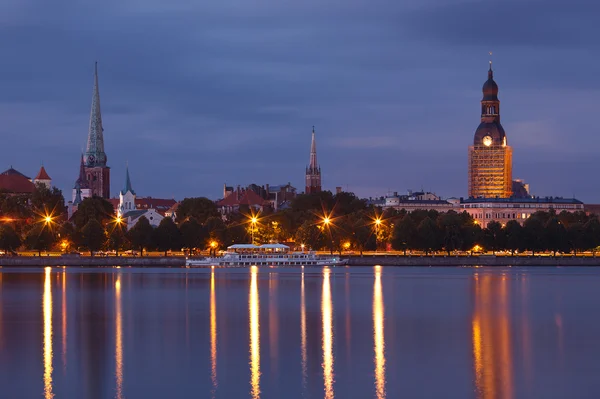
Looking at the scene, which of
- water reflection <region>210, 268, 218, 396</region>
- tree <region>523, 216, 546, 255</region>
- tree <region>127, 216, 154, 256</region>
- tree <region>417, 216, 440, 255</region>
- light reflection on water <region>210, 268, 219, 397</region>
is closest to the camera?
light reflection on water <region>210, 268, 219, 397</region>

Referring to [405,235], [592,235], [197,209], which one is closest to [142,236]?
[405,235]

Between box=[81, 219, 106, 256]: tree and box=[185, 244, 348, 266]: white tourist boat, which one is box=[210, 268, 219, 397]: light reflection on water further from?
box=[81, 219, 106, 256]: tree

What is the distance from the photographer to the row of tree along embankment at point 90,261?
123 m

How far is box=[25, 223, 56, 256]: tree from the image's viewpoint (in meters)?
133

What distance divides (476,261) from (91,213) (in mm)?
50251

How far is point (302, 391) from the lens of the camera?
35.7 metres

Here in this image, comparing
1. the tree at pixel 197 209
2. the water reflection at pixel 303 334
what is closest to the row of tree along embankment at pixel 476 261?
the water reflection at pixel 303 334

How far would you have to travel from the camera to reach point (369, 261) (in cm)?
12188

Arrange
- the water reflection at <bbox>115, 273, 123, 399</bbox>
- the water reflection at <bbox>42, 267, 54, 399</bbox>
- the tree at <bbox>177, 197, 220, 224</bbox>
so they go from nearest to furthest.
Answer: the water reflection at <bbox>42, 267, 54, 399</bbox>
the water reflection at <bbox>115, 273, 123, 399</bbox>
the tree at <bbox>177, 197, 220, 224</bbox>

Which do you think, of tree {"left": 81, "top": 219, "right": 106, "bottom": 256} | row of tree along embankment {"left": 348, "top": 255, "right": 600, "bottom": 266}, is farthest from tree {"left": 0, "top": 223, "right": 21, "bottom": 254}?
row of tree along embankment {"left": 348, "top": 255, "right": 600, "bottom": 266}

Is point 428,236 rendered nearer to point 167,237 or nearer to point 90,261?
point 167,237

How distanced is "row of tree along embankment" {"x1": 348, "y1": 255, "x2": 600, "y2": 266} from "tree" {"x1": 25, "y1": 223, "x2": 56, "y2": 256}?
114 ft

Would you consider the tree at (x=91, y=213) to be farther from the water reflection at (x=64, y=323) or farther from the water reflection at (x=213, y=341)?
the water reflection at (x=213, y=341)

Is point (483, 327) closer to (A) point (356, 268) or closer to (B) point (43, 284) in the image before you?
(B) point (43, 284)
